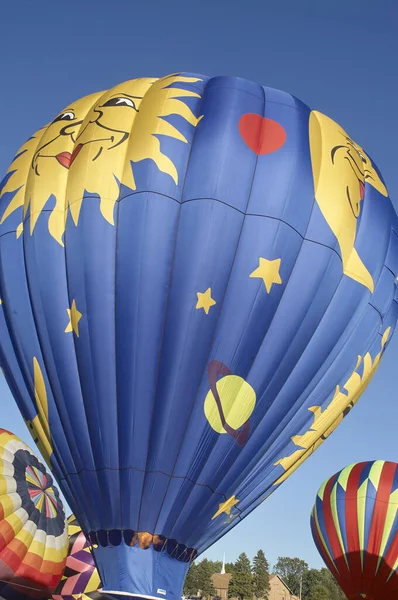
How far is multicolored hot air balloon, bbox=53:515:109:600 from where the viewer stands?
1505 cm

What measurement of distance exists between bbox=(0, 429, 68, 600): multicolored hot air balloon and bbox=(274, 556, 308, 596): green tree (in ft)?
179

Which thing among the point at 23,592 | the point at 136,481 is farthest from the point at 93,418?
the point at 23,592

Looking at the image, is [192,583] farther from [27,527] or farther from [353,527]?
[27,527]

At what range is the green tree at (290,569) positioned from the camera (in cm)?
6400

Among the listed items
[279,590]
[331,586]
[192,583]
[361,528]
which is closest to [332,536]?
[361,528]

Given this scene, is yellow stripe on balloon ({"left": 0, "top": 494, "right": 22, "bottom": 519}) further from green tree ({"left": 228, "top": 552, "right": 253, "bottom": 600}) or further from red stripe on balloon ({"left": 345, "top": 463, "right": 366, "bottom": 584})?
green tree ({"left": 228, "top": 552, "right": 253, "bottom": 600})

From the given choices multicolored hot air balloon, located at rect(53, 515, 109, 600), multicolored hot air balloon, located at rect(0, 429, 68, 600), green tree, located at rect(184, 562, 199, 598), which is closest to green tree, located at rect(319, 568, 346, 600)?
green tree, located at rect(184, 562, 199, 598)

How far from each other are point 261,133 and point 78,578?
1104 centimetres

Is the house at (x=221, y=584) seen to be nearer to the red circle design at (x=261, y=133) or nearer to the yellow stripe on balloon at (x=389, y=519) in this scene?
the yellow stripe on balloon at (x=389, y=519)

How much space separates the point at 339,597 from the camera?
149 ft

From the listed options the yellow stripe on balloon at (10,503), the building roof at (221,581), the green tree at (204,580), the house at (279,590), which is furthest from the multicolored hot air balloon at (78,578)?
the building roof at (221,581)

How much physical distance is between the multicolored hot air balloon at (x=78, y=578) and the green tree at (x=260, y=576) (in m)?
35.9

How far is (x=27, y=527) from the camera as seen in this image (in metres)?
13.1

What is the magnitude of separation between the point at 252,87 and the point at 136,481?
5.35 m
